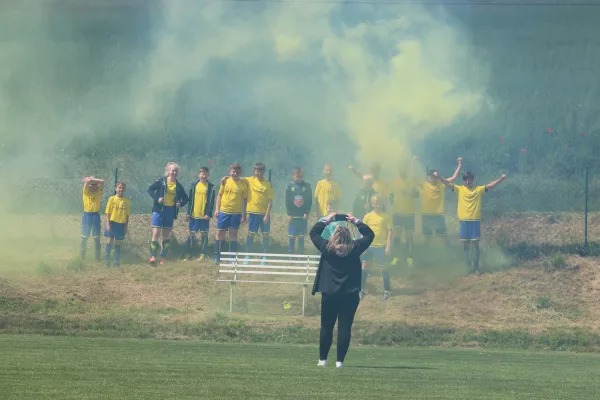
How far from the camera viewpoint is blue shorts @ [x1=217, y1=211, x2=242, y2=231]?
22.6 meters

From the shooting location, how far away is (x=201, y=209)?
76.3 ft

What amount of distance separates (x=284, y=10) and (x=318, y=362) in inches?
641

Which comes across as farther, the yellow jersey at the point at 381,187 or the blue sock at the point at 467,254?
the yellow jersey at the point at 381,187

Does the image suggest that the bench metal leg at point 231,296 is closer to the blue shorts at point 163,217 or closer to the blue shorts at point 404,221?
the blue shorts at point 163,217

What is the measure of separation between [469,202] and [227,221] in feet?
16.6

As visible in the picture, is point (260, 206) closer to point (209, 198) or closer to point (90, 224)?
point (209, 198)

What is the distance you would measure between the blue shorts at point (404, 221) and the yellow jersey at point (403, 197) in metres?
0.09

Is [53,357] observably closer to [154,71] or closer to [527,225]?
[527,225]

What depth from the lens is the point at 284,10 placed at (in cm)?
2914

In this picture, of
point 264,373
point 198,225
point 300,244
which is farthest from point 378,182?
point 264,373

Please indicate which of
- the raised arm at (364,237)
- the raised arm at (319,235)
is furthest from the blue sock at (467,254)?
the raised arm at (319,235)

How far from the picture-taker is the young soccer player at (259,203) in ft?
74.9

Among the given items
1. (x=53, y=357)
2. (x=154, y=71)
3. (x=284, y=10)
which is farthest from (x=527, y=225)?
(x=53, y=357)

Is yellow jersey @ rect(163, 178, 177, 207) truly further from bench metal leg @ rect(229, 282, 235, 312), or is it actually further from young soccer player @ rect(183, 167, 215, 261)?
bench metal leg @ rect(229, 282, 235, 312)
